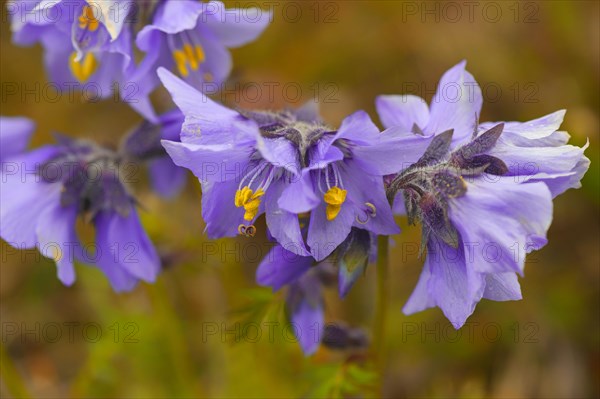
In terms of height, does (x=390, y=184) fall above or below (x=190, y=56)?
below

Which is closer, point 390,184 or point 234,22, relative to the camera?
point 390,184

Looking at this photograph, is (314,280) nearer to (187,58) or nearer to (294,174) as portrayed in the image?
(294,174)

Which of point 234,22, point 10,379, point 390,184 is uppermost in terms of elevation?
point 234,22

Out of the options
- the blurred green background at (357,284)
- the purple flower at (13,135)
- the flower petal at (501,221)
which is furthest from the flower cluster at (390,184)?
the purple flower at (13,135)

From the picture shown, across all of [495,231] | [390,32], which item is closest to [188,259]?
[495,231]

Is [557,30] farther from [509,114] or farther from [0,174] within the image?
[0,174]

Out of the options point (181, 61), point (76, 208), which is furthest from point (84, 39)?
point (76, 208)

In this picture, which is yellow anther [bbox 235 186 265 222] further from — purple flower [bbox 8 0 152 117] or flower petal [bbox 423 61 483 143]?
purple flower [bbox 8 0 152 117]
